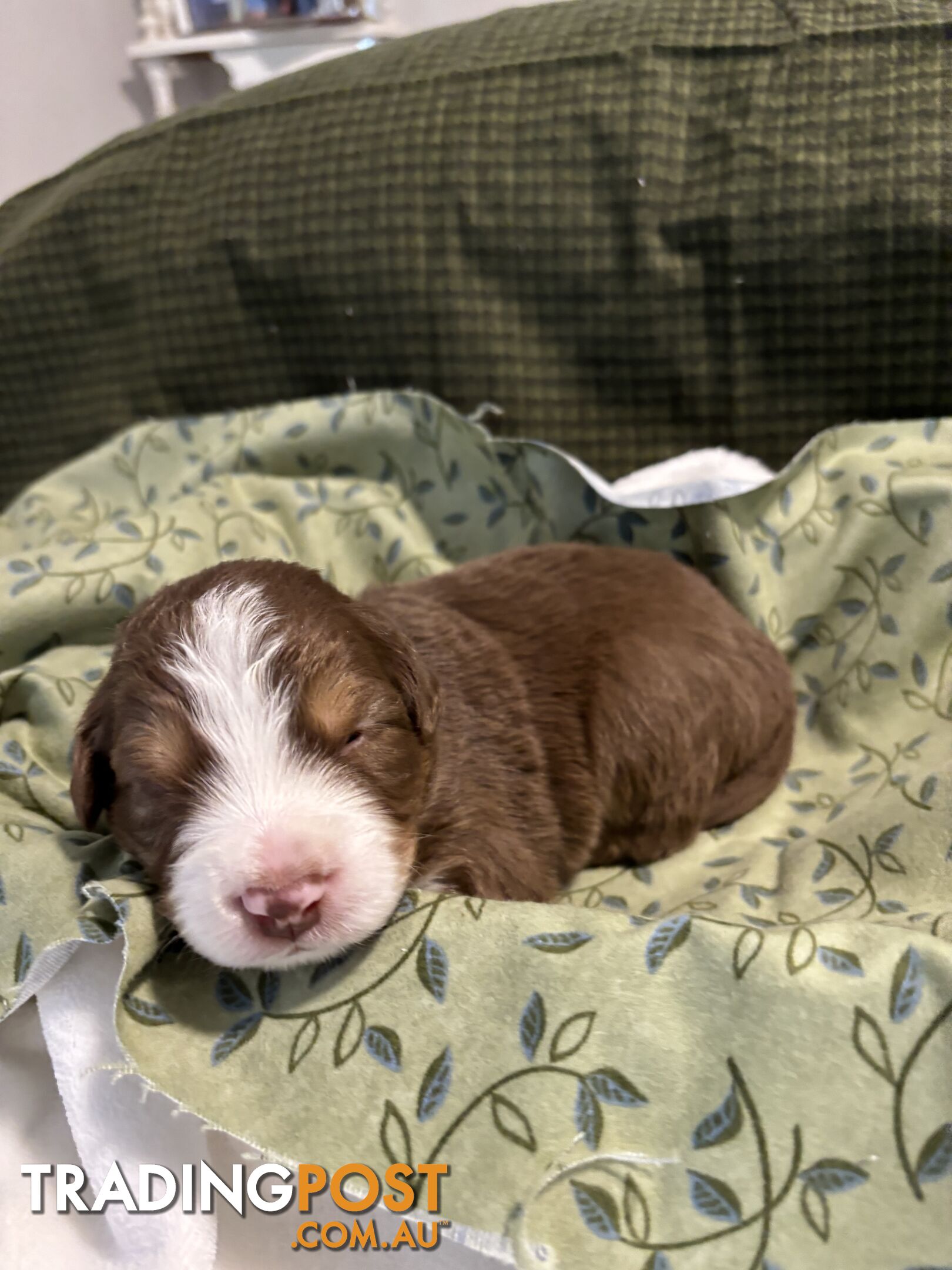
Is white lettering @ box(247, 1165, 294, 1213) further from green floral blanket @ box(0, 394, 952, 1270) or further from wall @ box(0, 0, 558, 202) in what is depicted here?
wall @ box(0, 0, 558, 202)

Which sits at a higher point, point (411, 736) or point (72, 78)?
point (72, 78)

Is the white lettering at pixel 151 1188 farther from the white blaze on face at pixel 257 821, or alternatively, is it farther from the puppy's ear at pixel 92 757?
the puppy's ear at pixel 92 757

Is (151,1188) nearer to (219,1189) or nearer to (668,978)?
(219,1189)

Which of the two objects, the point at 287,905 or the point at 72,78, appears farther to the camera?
the point at 72,78

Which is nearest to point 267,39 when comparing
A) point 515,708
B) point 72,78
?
point 72,78

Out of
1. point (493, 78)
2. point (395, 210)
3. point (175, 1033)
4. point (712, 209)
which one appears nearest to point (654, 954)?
point (175, 1033)

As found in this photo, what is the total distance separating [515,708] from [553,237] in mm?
1175

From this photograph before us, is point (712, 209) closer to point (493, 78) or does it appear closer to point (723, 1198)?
point (493, 78)

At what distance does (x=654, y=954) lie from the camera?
114cm

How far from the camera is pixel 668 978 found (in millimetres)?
1123

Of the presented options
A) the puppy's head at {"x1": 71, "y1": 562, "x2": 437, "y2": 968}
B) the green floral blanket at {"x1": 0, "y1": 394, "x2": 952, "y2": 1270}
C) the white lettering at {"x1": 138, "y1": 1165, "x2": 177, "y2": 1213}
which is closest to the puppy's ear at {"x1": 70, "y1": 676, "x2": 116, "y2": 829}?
the puppy's head at {"x1": 71, "y1": 562, "x2": 437, "y2": 968}

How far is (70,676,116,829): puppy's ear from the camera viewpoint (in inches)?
51.6

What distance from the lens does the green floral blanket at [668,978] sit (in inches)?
38.9

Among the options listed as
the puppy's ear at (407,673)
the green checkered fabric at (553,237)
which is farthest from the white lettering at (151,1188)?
the green checkered fabric at (553,237)
